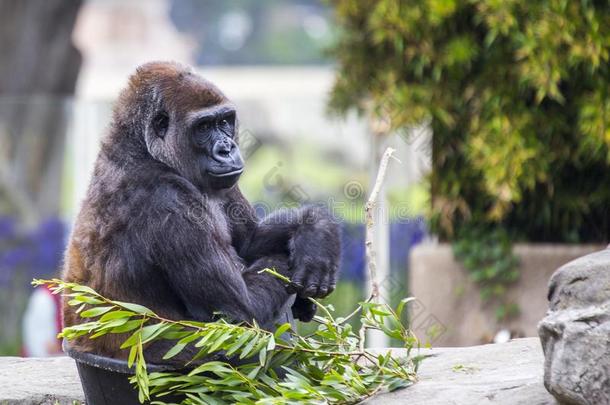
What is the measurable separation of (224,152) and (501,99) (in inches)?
103

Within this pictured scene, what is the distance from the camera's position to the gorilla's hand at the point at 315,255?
3.34 metres

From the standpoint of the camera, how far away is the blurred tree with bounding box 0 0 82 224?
8.62m

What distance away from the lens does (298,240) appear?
3.46m

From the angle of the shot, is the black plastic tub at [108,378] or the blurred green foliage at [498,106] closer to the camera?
the black plastic tub at [108,378]

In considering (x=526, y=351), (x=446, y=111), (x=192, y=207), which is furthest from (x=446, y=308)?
(x=192, y=207)

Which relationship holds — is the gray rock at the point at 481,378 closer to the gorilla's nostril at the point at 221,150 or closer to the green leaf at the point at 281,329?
the green leaf at the point at 281,329

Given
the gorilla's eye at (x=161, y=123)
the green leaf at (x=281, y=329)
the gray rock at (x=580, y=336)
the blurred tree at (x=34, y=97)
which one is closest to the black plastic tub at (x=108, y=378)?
the green leaf at (x=281, y=329)

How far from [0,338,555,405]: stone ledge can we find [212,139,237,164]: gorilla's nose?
928 millimetres

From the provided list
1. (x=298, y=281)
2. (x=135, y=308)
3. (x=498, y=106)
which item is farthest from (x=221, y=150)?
(x=498, y=106)

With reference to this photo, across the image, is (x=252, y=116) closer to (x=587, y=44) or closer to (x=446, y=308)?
(x=446, y=308)

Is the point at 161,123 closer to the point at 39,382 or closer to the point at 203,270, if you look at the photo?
the point at 203,270

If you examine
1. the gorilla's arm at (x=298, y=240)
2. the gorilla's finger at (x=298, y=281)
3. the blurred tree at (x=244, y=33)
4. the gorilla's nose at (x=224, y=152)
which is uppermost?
the blurred tree at (x=244, y=33)

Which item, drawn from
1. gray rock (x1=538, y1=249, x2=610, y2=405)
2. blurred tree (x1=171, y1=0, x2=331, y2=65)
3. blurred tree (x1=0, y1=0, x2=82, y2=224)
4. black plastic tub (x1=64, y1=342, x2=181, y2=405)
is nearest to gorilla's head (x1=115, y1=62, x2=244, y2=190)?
black plastic tub (x1=64, y1=342, x2=181, y2=405)

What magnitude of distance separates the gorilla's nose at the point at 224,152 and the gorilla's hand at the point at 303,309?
54cm
